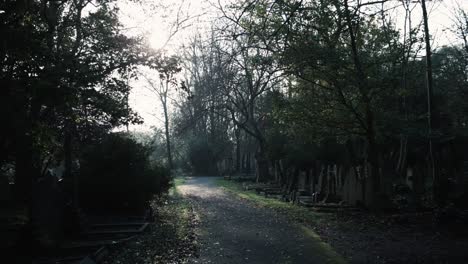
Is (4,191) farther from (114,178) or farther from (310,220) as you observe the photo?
(310,220)

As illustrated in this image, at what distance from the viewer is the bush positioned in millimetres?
15578

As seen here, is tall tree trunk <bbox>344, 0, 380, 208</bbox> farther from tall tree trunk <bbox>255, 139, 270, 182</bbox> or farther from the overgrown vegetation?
tall tree trunk <bbox>255, 139, 270, 182</bbox>

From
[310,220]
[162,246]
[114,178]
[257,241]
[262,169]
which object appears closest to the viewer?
[162,246]

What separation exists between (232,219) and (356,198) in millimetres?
4548

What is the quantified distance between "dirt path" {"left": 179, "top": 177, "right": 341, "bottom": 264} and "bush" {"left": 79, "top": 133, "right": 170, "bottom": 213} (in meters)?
2.57

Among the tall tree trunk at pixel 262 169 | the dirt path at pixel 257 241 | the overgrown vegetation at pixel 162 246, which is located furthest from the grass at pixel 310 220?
the tall tree trunk at pixel 262 169

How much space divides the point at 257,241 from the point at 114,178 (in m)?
6.75

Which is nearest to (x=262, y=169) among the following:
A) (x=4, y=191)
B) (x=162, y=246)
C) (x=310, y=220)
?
(x=310, y=220)

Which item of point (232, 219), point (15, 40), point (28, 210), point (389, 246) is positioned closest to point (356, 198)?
point (232, 219)

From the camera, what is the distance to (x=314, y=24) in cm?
1329

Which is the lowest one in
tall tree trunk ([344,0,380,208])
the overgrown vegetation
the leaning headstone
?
the overgrown vegetation

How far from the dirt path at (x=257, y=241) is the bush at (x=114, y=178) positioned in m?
2.57

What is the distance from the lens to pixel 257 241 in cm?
1109

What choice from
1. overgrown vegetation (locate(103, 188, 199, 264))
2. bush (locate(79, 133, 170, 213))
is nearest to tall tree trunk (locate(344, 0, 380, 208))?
overgrown vegetation (locate(103, 188, 199, 264))
